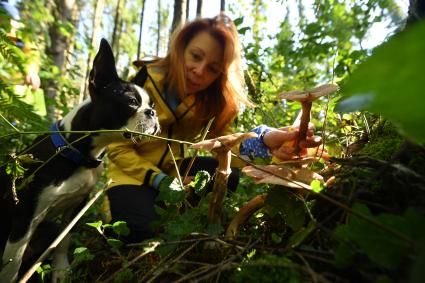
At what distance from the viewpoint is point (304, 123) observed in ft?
4.12

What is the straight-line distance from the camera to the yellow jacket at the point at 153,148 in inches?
106

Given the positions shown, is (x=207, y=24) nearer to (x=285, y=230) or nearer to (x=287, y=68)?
(x=287, y=68)

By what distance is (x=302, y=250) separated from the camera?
0.77 meters

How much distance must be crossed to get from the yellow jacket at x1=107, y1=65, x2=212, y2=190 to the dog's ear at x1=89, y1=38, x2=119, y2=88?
1.45ft

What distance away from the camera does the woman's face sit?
2748 millimetres

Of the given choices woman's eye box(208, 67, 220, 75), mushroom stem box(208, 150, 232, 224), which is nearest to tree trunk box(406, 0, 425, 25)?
mushroom stem box(208, 150, 232, 224)

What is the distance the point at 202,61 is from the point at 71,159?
51.7 inches

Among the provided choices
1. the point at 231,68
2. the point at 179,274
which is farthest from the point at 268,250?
the point at 231,68

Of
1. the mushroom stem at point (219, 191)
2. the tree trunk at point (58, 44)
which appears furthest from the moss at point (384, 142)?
the tree trunk at point (58, 44)

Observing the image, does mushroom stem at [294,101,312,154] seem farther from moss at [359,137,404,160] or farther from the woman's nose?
the woman's nose

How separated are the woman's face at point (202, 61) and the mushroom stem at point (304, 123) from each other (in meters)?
1.59

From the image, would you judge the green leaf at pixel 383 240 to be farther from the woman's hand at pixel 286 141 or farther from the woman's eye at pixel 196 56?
the woman's eye at pixel 196 56

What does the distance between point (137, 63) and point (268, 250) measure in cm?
239

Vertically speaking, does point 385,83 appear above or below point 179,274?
above
